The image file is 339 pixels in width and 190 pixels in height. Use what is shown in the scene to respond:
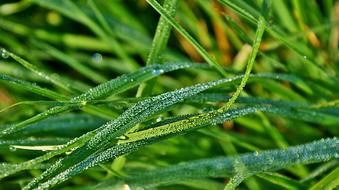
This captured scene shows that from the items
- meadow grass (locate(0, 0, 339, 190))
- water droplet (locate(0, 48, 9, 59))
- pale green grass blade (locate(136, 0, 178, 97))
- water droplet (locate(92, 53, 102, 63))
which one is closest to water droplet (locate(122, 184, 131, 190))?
meadow grass (locate(0, 0, 339, 190))

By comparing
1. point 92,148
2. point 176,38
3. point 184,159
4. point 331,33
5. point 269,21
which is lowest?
point 92,148

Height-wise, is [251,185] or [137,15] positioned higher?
[137,15]

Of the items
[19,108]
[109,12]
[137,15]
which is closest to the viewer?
[19,108]

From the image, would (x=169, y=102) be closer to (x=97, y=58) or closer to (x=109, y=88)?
(x=109, y=88)

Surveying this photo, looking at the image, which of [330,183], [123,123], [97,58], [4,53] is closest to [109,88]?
[123,123]

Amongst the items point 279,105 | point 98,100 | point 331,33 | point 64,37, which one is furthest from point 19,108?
point 331,33

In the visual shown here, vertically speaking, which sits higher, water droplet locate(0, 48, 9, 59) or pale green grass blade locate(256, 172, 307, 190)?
water droplet locate(0, 48, 9, 59)

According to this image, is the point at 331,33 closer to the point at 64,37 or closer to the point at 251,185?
the point at 251,185

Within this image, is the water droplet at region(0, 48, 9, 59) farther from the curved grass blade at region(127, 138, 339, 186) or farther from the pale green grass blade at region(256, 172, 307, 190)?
the pale green grass blade at region(256, 172, 307, 190)

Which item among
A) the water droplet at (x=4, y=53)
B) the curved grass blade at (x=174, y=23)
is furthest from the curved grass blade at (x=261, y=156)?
the water droplet at (x=4, y=53)
